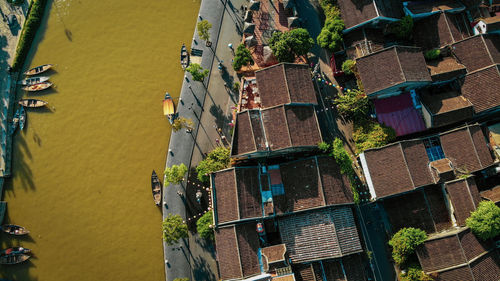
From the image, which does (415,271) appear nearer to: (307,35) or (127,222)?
(307,35)

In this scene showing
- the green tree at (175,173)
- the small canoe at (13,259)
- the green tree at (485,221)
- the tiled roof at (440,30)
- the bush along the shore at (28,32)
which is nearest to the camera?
the green tree at (485,221)

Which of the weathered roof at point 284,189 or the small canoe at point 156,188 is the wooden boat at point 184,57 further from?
the weathered roof at point 284,189

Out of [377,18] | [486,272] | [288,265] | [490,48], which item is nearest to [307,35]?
[377,18]

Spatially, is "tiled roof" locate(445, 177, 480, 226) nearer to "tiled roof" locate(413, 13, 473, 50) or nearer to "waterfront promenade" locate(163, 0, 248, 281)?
"tiled roof" locate(413, 13, 473, 50)

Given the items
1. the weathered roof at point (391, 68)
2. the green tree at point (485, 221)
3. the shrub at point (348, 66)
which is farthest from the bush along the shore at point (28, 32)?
the green tree at point (485, 221)

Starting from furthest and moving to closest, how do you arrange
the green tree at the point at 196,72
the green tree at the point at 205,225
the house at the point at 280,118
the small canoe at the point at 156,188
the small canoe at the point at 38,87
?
the small canoe at the point at 38,87 → the small canoe at the point at 156,188 → the green tree at the point at 196,72 → the green tree at the point at 205,225 → the house at the point at 280,118

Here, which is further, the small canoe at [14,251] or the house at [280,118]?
the small canoe at [14,251]

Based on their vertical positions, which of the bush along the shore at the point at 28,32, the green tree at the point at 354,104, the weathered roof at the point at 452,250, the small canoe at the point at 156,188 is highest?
the bush along the shore at the point at 28,32
